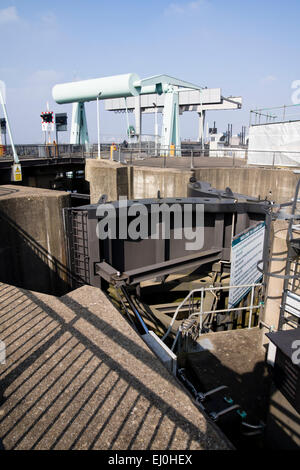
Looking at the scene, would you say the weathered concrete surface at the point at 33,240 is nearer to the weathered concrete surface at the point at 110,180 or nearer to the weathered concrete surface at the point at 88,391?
the weathered concrete surface at the point at 88,391

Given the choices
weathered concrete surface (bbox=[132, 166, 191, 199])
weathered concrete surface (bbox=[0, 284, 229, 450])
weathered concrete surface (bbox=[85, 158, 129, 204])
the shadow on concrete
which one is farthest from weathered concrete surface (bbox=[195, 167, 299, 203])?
weathered concrete surface (bbox=[0, 284, 229, 450])

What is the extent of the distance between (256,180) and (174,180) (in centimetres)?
494

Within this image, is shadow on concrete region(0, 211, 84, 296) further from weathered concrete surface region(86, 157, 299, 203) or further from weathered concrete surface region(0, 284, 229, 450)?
weathered concrete surface region(86, 157, 299, 203)

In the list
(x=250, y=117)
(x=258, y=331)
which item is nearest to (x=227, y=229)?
(x=258, y=331)

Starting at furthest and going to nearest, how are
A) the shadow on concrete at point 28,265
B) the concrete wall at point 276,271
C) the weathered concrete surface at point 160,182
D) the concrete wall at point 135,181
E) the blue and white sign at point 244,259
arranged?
the concrete wall at point 135,181, the weathered concrete surface at point 160,182, the shadow on concrete at point 28,265, the blue and white sign at point 244,259, the concrete wall at point 276,271

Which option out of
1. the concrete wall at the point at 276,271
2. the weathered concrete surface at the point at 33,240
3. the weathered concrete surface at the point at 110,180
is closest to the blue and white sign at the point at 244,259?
the concrete wall at the point at 276,271

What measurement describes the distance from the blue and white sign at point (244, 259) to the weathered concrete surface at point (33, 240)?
481cm

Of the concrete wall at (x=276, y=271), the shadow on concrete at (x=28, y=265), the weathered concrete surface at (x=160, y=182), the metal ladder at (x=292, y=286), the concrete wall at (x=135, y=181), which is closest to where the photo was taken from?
the metal ladder at (x=292, y=286)

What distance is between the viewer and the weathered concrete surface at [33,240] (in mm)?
8852

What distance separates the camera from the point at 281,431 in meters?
4.63

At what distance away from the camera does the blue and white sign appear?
25.3 feet

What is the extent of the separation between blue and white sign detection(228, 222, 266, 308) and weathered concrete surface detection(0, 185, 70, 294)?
481cm

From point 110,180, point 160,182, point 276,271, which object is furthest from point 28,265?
point 160,182

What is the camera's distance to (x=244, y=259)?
8188 millimetres
